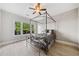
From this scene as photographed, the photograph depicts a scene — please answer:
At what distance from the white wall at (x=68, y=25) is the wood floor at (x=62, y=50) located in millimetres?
147

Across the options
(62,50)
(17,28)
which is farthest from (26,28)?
(62,50)

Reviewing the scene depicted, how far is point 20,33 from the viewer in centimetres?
151

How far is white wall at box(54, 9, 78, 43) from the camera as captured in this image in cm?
146

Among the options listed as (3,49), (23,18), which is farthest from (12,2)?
(3,49)

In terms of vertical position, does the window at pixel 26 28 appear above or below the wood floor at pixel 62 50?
above

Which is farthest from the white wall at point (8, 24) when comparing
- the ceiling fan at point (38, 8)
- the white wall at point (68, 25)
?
the white wall at point (68, 25)

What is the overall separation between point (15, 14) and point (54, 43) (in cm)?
91

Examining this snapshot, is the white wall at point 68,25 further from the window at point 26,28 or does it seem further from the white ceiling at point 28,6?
the window at point 26,28

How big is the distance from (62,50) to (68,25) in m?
0.48

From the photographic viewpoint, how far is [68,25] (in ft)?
4.88

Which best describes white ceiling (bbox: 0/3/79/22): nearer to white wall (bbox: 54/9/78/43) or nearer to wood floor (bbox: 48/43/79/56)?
white wall (bbox: 54/9/78/43)

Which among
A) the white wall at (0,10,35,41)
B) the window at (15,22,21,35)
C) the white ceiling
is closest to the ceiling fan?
the white ceiling

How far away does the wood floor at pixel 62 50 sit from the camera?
143 cm

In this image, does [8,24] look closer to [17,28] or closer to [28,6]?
[17,28]
